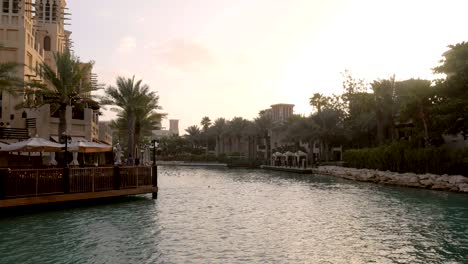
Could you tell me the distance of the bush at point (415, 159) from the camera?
36656 mm

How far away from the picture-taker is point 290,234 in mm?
15688

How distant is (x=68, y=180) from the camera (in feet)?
65.9

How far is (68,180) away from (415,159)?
34639 mm

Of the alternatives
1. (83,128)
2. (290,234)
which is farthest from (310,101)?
(290,234)

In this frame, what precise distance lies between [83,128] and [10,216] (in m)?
18.6

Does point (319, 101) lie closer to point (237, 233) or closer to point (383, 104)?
point (383, 104)

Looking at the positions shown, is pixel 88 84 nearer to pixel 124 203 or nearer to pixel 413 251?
pixel 124 203

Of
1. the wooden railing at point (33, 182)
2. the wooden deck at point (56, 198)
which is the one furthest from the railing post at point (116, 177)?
the wooden railing at point (33, 182)

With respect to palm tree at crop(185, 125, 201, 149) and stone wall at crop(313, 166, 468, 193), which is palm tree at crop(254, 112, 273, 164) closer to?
palm tree at crop(185, 125, 201, 149)

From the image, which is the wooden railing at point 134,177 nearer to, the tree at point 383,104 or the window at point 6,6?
the window at point 6,6

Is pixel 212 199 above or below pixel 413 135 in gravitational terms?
below

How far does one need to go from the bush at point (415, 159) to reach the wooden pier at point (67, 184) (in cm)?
2788

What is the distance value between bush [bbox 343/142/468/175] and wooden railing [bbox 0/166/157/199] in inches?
1104

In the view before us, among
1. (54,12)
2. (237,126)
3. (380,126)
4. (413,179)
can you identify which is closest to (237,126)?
(237,126)
